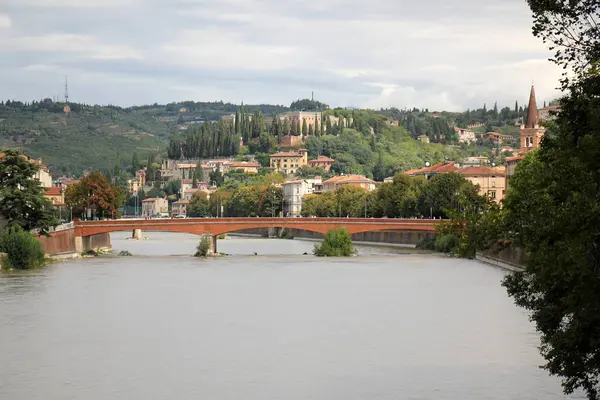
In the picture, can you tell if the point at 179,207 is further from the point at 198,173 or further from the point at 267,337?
the point at 267,337

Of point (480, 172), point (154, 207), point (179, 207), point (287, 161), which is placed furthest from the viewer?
point (287, 161)

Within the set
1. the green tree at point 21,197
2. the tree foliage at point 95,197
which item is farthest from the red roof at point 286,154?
the green tree at point 21,197

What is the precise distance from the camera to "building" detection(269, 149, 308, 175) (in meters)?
169

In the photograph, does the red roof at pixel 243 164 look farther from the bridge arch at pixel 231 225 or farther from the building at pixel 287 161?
the bridge arch at pixel 231 225

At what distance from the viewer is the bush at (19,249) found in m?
48.8

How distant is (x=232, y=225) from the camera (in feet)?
218

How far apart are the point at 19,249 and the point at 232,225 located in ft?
62.7

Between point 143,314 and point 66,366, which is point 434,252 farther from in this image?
point 66,366

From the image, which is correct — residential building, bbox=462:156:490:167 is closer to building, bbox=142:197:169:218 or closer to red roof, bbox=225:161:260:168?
red roof, bbox=225:161:260:168

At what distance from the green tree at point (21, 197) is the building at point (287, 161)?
4489 inches

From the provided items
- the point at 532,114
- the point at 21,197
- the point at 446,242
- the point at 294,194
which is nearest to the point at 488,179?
the point at 532,114

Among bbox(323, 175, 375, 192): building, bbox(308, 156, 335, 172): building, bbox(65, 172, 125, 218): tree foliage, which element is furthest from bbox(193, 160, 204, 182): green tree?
bbox(65, 172, 125, 218): tree foliage

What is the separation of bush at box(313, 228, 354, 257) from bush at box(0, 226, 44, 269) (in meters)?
17.7

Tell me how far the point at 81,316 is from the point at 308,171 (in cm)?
12606
